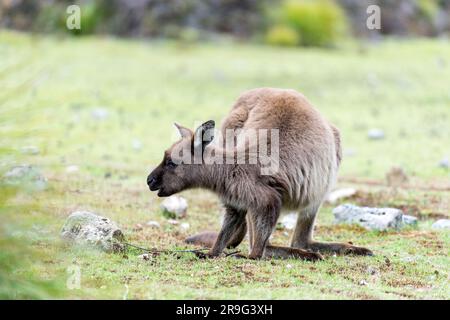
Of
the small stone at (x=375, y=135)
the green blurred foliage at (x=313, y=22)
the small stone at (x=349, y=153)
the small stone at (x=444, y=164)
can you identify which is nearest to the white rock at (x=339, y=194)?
the small stone at (x=444, y=164)

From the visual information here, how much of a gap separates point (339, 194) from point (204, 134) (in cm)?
407

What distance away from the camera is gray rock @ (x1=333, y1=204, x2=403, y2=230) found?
8641mm

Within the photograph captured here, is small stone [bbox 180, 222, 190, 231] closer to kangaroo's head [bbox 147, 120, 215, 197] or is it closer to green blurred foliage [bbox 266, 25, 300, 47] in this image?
kangaroo's head [bbox 147, 120, 215, 197]

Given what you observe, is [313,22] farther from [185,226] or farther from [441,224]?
[185,226]

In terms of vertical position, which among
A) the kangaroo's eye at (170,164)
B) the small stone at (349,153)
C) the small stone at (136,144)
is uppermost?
the small stone at (136,144)

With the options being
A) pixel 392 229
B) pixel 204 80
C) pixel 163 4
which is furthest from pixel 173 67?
pixel 392 229

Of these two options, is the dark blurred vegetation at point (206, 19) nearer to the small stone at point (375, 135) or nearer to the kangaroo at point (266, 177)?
the small stone at point (375, 135)

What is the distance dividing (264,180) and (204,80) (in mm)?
13690

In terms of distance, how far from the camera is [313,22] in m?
26.2

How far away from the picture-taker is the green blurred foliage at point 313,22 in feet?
85.7

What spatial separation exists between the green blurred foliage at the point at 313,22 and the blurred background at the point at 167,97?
2.1 inches
